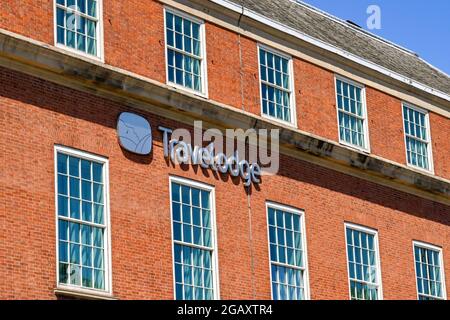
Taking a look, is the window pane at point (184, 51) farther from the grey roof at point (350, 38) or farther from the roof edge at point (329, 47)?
the grey roof at point (350, 38)

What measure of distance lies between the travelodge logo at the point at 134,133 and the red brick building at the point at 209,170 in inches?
7.4

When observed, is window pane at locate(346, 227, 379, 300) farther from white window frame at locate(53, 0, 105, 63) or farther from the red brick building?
white window frame at locate(53, 0, 105, 63)

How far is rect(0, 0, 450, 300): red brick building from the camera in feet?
100

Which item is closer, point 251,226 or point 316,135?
point 251,226

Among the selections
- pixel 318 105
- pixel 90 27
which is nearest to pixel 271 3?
pixel 318 105

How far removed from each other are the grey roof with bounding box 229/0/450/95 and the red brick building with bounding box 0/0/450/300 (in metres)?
0.19

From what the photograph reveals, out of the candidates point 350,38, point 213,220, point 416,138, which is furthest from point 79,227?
point 350,38

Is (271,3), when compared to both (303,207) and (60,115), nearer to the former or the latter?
(303,207)

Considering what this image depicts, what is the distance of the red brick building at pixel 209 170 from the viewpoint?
3062 centimetres

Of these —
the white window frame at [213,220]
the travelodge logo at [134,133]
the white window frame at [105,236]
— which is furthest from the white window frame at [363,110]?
the white window frame at [105,236]

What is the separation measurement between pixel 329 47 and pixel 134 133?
8453 millimetres

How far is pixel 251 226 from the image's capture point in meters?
35.2

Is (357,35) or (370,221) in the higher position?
(357,35)

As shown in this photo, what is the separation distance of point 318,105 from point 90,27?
8.21 meters
